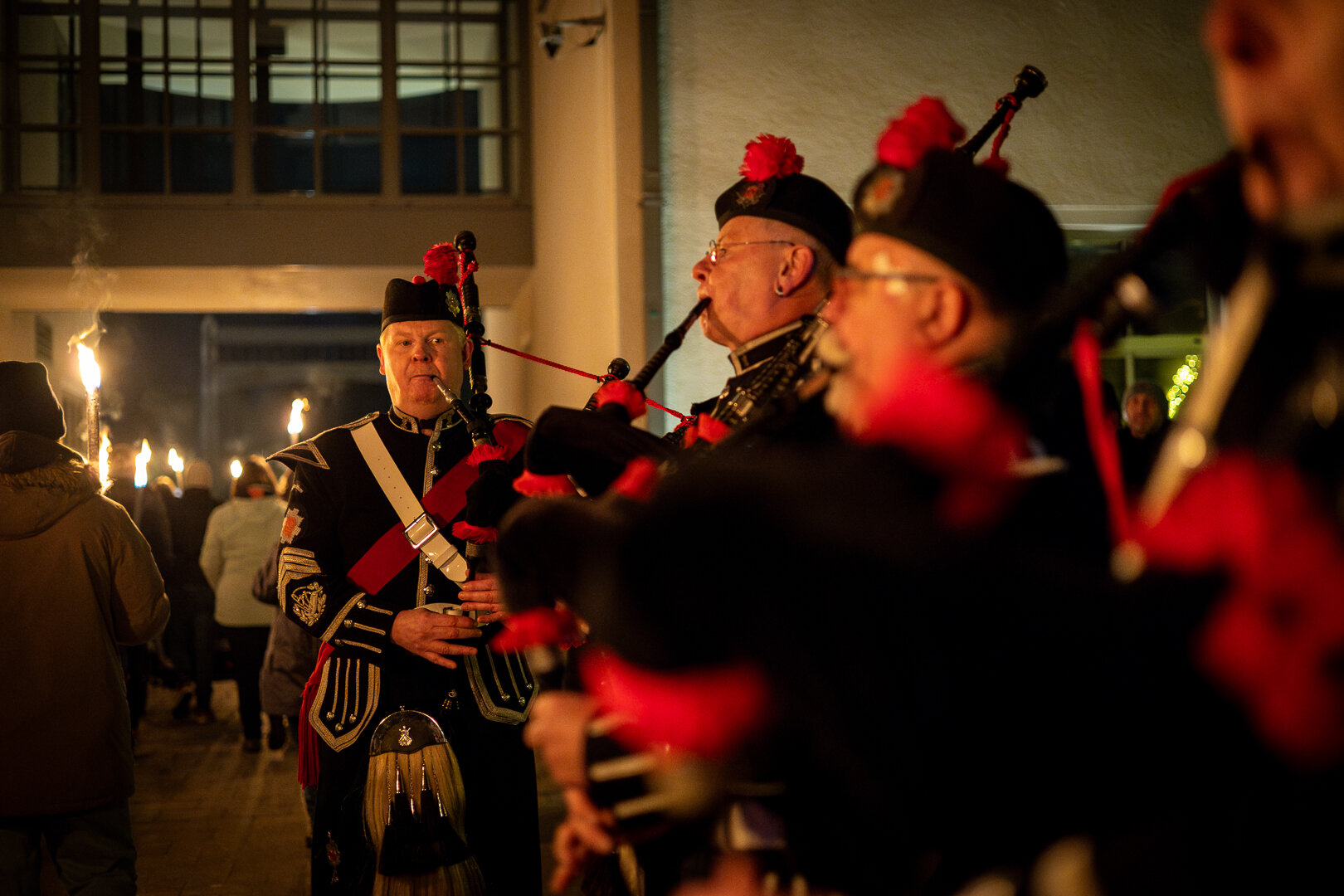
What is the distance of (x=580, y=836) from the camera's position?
4.63ft

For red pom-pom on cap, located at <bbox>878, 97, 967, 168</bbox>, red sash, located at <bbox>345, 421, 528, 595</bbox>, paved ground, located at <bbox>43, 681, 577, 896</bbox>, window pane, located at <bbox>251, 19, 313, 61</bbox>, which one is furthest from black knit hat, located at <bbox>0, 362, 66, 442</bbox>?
window pane, located at <bbox>251, 19, 313, 61</bbox>

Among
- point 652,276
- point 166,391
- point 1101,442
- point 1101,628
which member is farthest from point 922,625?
point 166,391

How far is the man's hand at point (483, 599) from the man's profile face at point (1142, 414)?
8.39 feet

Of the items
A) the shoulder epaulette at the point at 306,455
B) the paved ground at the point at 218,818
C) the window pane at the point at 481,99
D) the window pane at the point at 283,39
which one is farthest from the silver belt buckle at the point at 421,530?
the window pane at the point at 283,39

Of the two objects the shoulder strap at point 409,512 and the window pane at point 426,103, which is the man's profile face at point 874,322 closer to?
the shoulder strap at point 409,512

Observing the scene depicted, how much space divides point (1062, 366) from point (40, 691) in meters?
3.02

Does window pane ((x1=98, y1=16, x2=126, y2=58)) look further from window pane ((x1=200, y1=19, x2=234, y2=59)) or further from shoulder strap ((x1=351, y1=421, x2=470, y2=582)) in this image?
shoulder strap ((x1=351, y1=421, x2=470, y2=582))

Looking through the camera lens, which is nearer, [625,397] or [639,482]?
[639,482]

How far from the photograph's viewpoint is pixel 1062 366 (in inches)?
50.3

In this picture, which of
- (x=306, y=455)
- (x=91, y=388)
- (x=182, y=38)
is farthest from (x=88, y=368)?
(x=182, y=38)

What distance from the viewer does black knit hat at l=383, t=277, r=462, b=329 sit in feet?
10.4

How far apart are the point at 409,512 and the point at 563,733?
1.65m

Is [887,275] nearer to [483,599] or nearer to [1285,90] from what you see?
[1285,90]

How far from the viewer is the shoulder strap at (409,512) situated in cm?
288
